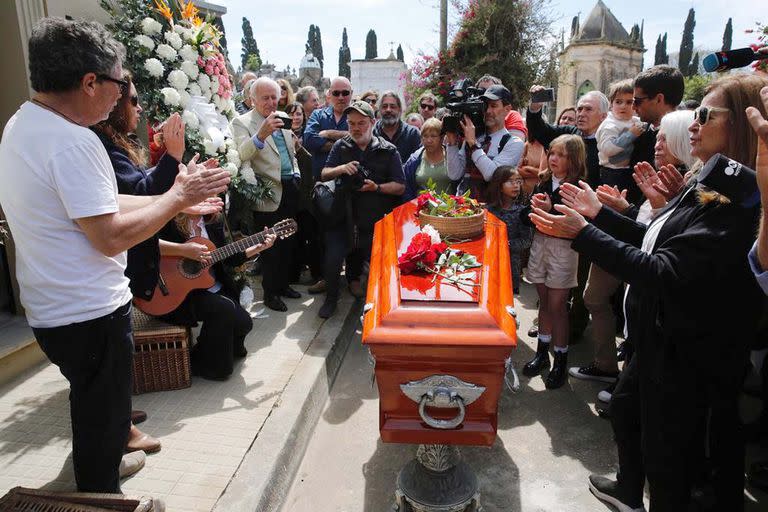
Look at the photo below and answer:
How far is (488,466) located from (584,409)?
90 centimetres

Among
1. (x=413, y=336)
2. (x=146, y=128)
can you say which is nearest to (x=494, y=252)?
(x=413, y=336)

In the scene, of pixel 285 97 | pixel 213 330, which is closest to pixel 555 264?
pixel 213 330

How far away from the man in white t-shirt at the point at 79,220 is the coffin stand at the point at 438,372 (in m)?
0.92

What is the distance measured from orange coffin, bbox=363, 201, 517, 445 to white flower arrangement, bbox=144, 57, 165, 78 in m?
2.53

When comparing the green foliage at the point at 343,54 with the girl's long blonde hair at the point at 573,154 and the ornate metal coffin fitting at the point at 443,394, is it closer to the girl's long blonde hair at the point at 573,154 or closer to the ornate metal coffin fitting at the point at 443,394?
the girl's long blonde hair at the point at 573,154

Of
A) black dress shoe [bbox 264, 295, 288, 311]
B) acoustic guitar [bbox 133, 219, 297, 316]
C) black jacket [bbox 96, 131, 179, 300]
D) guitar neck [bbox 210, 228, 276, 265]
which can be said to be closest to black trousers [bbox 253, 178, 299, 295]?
black dress shoe [bbox 264, 295, 288, 311]

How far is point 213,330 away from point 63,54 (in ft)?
6.46

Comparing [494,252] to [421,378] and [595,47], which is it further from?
[595,47]

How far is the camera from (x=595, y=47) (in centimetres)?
3120

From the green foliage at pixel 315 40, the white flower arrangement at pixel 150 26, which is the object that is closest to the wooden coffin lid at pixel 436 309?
the white flower arrangement at pixel 150 26

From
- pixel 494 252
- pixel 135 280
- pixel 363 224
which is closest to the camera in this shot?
pixel 135 280

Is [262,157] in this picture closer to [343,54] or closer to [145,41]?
[145,41]

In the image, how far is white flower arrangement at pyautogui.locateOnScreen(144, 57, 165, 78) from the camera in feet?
11.9

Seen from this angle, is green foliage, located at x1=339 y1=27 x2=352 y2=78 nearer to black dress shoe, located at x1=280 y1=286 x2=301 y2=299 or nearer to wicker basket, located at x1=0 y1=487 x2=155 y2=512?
black dress shoe, located at x1=280 y1=286 x2=301 y2=299
